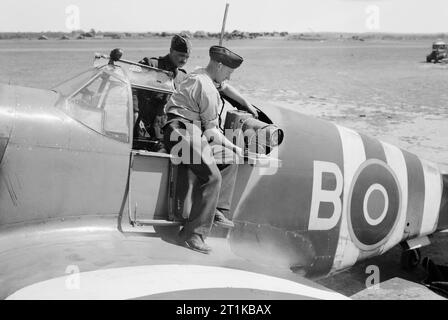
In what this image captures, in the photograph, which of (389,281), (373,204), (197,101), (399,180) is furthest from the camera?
(389,281)

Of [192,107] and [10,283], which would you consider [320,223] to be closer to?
[192,107]

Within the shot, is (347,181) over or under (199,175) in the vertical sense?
under

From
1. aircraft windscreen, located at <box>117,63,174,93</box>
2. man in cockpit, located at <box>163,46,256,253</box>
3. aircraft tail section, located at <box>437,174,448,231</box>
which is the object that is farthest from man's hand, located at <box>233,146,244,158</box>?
aircraft tail section, located at <box>437,174,448,231</box>

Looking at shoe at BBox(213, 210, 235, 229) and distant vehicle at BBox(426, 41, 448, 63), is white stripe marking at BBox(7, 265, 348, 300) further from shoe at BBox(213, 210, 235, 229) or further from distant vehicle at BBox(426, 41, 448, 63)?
distant vehicle at BBox(426, 41, 448, 63)

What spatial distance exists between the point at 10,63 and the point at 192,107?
126 ft

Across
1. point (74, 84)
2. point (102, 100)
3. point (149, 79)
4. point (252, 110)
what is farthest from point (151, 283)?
point (149, 79)

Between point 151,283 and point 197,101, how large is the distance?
1491mm

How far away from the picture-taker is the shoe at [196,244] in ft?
14.1

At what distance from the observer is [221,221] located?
4555 mm

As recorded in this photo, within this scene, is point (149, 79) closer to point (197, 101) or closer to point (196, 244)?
point (197, 101)

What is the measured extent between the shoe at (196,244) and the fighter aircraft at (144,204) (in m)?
0.08

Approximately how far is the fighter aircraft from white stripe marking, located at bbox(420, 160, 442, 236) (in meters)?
0.87

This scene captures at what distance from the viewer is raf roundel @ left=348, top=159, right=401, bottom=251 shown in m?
5.54

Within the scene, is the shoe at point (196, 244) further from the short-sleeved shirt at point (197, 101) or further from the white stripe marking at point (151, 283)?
the short-sleeved shirt at point (197, 101)
